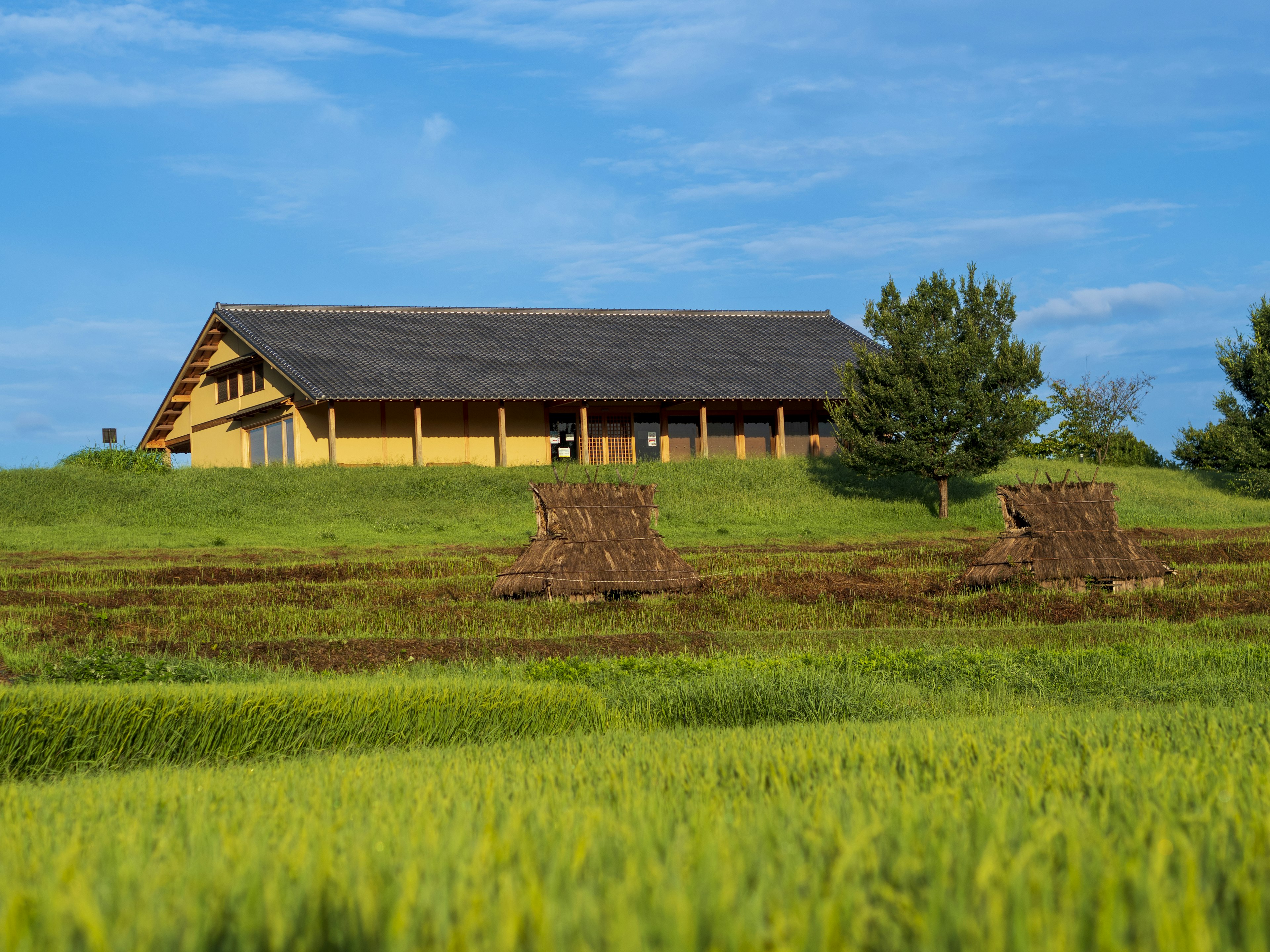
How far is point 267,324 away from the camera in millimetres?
46031

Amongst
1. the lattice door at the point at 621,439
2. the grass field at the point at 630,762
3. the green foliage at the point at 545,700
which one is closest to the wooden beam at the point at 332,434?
the lattice door at the point at 621,439

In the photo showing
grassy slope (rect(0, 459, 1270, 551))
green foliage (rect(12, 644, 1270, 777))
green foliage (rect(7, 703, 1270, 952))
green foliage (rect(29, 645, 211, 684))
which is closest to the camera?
green foliage (rect(7, 703, 1270, 952))

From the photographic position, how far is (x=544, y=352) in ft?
155

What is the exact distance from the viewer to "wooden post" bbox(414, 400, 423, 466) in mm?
41156

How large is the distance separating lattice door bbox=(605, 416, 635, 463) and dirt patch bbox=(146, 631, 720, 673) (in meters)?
30.0

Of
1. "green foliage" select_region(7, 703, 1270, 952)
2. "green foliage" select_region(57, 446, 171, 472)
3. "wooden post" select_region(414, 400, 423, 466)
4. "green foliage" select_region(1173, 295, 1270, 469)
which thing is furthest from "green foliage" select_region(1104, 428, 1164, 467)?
"green foliage" select_region(7, 703, 1270, 952)

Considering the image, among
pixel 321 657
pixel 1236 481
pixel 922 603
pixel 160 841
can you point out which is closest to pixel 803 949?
pixel 160 841

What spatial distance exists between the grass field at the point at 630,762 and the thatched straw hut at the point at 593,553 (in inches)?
24.6

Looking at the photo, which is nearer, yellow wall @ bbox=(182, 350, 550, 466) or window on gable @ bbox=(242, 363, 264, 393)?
yellow wall @ bbox=(182, 350, 550, 466)

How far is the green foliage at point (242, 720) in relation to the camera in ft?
23.6

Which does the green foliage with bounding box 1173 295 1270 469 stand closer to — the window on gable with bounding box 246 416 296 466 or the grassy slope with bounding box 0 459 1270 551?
the grassy slope with bounding box 0 459 1270 551

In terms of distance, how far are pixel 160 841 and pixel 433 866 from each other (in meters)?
0.79

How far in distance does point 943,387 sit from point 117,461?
30.1 m

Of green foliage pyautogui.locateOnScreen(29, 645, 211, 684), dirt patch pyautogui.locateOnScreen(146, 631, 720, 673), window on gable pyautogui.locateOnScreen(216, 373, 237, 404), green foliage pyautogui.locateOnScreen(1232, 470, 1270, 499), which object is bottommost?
dirt patch pyautogui.locateOnScreen(146, 631, 720, 673)
